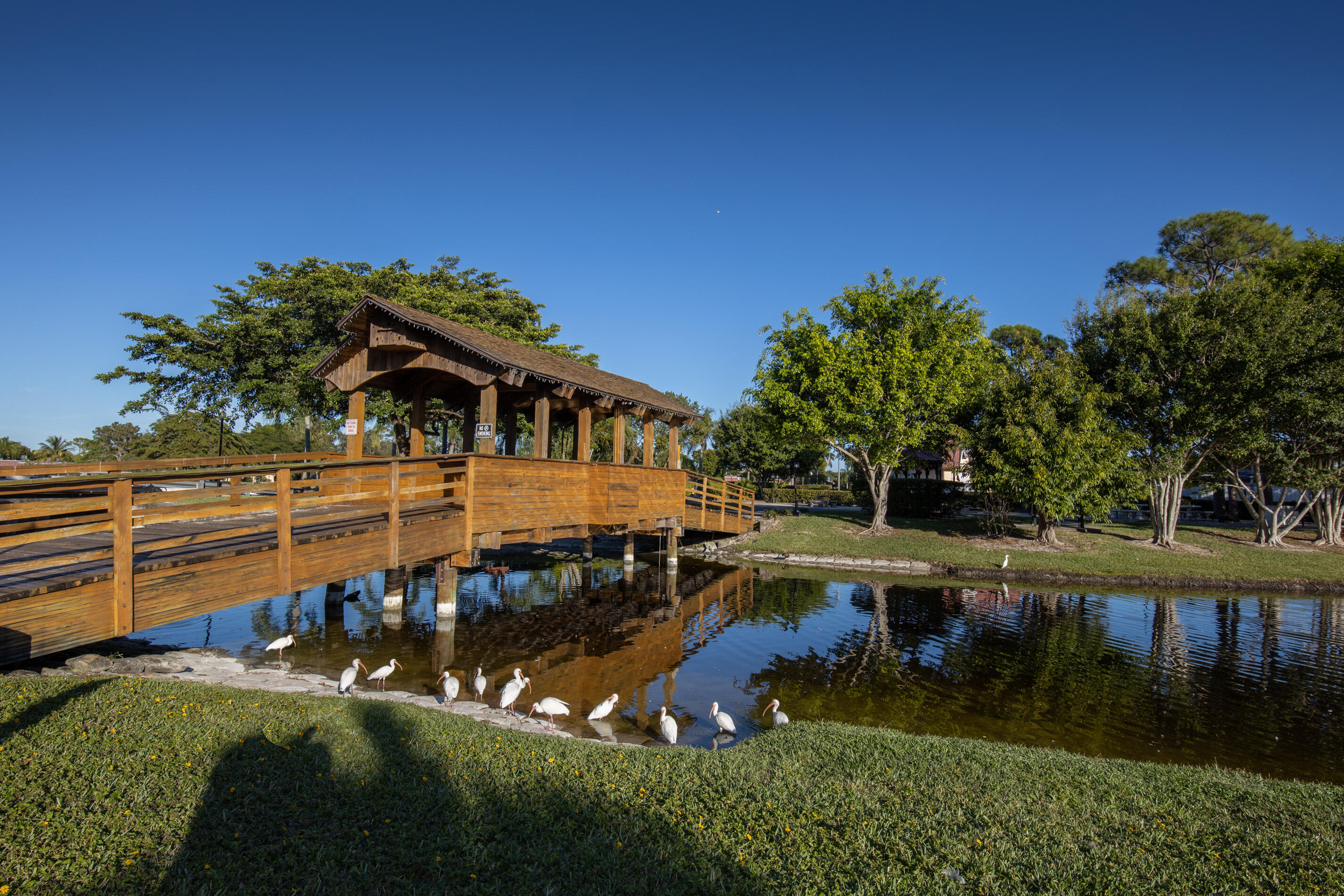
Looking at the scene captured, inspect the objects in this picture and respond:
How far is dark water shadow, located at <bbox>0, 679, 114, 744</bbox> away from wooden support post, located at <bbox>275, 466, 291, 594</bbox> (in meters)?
2.13

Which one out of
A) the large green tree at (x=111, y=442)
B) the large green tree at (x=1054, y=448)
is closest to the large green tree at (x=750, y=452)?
the large green tree at (x=1054, y=448)

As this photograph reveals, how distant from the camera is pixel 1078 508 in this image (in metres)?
31.5

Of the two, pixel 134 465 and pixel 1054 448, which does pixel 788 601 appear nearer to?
pixel 1054 448

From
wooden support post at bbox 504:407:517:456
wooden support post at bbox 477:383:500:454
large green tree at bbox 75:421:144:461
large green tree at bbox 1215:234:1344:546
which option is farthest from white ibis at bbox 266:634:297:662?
large green tree at bbox 75:421:144:461

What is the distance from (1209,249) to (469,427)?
5472 cm

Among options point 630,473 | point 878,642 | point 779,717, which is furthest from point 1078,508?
point 779,717

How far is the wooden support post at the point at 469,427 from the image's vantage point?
20.4m

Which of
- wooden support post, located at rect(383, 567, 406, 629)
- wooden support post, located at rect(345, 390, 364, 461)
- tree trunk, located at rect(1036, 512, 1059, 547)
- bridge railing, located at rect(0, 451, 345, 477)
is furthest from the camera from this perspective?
tree trunk, located at rect(1036, 512, 1059, 547)

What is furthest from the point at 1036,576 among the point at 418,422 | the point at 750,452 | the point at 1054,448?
the point at 750,452

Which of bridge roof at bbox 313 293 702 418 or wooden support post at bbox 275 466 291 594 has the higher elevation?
bridge roof at bbox 313 293 702 418

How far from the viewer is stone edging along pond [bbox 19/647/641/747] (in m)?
8.91

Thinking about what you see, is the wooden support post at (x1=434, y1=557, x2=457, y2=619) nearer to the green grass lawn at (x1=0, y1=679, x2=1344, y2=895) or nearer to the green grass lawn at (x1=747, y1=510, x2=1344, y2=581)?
the green grass lawn at (x1=0, y1=679, x2=1344, y2=895)

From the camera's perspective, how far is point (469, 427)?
20.5 metres

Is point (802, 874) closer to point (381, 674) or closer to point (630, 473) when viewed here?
point (381, 674)
